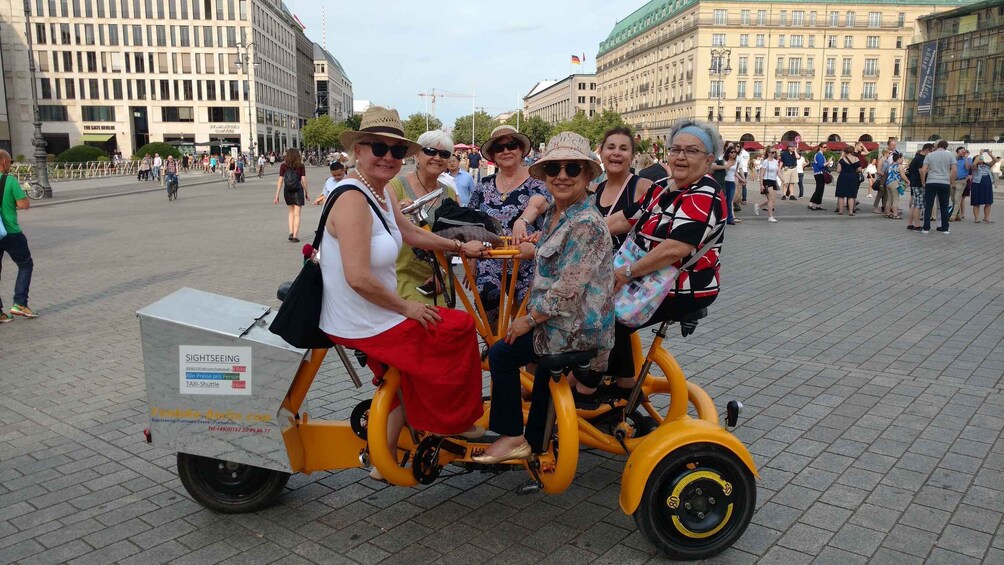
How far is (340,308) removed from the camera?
3.29 meters

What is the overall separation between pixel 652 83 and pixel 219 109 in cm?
6348

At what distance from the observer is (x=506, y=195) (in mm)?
5230

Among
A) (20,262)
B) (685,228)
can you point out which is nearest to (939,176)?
(685,228)

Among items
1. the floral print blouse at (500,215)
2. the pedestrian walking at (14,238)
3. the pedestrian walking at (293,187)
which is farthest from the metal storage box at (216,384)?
the pedestrian walking at (293,187)

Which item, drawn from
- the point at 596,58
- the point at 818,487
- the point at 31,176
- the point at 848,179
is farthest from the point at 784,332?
the point at 596,58

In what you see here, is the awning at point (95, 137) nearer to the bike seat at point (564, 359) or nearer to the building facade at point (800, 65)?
the building facade at point (800, 65)

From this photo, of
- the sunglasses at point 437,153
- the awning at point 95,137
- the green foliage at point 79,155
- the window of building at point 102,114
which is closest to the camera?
the sunglasses at point 437,153

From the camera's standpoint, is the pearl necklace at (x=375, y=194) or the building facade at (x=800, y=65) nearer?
the pearl necklace at (x=375, y=194)

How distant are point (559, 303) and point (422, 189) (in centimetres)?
247

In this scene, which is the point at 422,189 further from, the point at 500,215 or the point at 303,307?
the point at 303,307

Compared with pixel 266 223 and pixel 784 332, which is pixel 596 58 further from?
pixel 784 332

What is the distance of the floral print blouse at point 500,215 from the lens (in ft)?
15.1

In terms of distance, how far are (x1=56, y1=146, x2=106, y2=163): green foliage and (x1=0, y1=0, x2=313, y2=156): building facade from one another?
1247 inches

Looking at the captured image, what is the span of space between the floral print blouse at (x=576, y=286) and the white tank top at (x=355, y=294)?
65 centimetres
